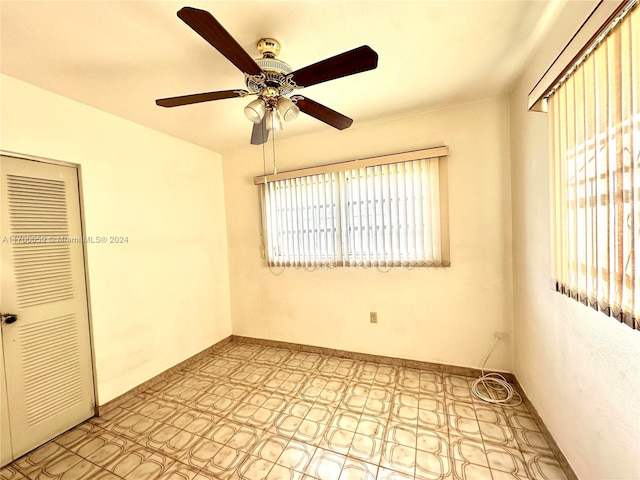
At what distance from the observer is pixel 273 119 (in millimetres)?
1592

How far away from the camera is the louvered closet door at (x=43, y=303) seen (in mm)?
1594

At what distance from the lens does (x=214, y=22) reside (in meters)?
0.88

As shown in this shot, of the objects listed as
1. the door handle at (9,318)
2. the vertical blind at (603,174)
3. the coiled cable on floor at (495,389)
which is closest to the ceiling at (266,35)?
the vertical blind at (603,174)

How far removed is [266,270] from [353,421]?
6.01ft

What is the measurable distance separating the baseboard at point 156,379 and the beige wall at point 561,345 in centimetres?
310

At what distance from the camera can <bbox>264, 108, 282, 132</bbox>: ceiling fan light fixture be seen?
1.56 metres

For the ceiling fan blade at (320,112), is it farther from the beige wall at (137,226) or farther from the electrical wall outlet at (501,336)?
the electrical wall outlet at (501,336)

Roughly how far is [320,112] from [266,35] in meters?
0.48

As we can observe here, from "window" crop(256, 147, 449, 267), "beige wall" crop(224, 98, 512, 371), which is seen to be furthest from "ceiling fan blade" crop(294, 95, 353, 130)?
"beige wall" crop(224, 98, 512, 371)

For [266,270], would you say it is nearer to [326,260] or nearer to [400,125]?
[326,260]

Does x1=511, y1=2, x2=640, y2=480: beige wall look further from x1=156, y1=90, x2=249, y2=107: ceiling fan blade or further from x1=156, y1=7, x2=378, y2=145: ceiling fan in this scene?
x1=156, y1=90, x2=249, y2=107: ceiling fan blade

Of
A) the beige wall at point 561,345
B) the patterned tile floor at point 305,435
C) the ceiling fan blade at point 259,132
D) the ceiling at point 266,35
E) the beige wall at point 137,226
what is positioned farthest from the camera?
the beige wall at point 137,226

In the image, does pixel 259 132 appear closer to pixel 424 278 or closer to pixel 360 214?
pixel 360 214

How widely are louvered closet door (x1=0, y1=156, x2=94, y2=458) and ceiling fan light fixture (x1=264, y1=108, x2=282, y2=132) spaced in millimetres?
1614
